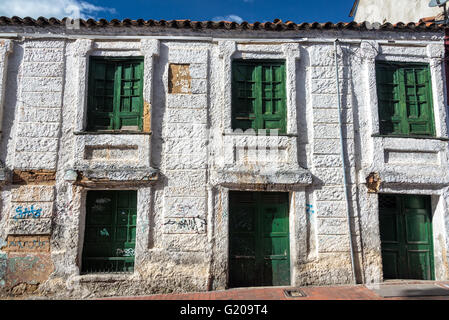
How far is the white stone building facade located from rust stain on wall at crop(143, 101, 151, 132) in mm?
23

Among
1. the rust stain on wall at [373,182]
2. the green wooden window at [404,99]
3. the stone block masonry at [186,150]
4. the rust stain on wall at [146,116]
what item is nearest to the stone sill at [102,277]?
the stone block masonry at [186,150]

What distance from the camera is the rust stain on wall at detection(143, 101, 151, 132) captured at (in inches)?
242

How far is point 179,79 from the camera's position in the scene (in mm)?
6422

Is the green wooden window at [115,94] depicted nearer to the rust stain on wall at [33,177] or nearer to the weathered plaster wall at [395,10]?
the rust stain on wall at [33,177]

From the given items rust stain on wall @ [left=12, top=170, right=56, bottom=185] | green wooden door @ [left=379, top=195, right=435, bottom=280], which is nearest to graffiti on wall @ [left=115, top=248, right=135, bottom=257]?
rust stain on wall @ [left=12, top=170, right=56, bottom=185]

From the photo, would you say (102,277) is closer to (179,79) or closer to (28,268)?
(28,268)

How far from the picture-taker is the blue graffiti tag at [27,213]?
19.1ft

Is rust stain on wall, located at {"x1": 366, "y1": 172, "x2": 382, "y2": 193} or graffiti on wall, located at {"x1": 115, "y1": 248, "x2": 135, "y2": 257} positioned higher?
rust stain on wall, located at {"x1": 366, "y1": 172, "x2": 382, "y2": 193}

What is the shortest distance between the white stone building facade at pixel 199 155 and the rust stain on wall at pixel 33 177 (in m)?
0.02

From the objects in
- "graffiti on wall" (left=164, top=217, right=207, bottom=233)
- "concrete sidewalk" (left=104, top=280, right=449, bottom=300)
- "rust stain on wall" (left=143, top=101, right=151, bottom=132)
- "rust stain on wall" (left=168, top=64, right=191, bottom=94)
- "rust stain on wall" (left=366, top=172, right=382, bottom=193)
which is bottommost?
"concrete sidewalk" (left=104, top=280, right=449, bottom=300)

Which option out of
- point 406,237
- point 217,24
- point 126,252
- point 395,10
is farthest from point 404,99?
point 126,252

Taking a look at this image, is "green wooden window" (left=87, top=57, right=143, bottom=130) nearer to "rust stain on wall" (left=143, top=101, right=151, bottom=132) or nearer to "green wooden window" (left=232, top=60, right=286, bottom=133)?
"rust stain on wall" (left=143, top=101, right=151, bottom=132)

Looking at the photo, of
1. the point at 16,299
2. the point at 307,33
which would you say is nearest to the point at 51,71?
the point at 16,299

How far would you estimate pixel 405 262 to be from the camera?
6227mm
